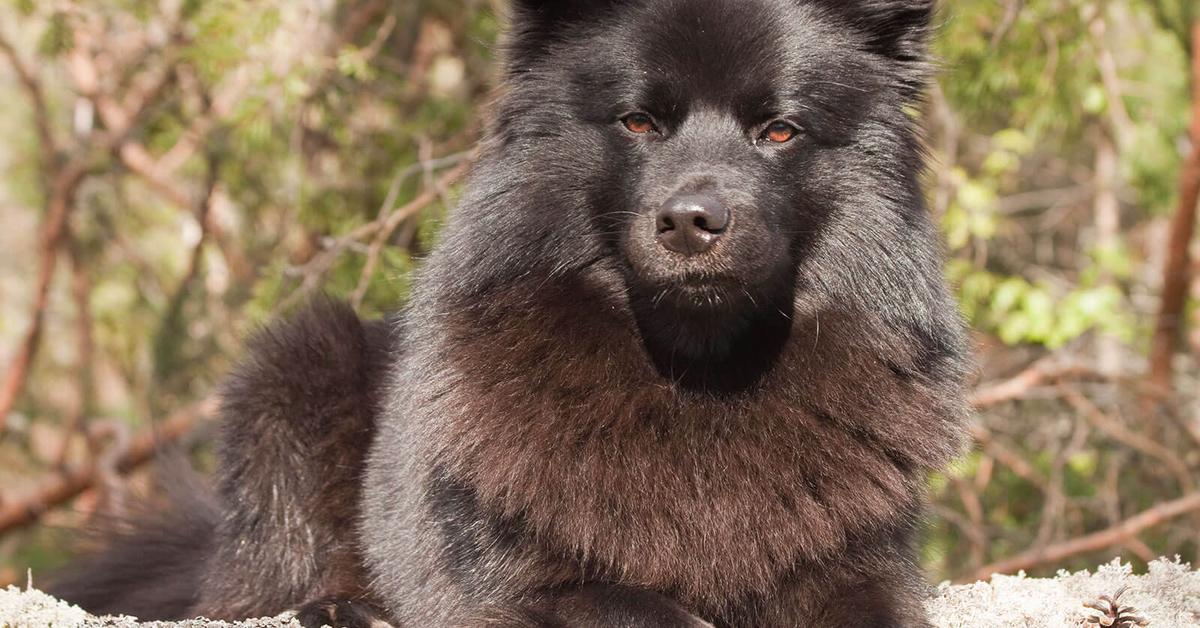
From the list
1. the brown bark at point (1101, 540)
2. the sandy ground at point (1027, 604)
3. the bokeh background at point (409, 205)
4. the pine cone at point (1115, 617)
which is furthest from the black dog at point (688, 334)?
the brown bark at point (1101, 540)

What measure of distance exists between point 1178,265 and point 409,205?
15.8 ft

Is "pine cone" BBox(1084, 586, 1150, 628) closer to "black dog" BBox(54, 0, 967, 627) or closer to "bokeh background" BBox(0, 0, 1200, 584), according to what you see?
"black dog" BBox(54, 0, 967, 627)

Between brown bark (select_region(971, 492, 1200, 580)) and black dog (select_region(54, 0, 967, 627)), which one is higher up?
black dog (select_region(54, 0, 967, 627))

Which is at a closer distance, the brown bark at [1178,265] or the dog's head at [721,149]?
the dog's head at [721,149]

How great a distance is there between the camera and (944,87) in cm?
A: 660

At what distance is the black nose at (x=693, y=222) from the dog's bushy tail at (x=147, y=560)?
2.29 m

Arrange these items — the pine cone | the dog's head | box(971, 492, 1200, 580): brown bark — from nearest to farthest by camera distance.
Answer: the pine cone < the dog's head < box(971, 492, 1200, 580): brown bark

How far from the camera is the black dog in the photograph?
3135 mm

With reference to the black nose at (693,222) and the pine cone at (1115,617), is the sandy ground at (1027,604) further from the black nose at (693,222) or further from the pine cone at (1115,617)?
the black nose at (693,222)

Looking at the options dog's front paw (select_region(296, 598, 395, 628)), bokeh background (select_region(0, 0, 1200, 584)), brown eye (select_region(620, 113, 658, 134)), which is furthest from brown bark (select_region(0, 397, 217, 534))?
brown eye (select_region(620, 113, 658, 134))

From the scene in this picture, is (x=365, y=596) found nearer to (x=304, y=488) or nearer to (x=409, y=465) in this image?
(x=304, y=488)

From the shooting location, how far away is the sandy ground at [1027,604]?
298 centimetres

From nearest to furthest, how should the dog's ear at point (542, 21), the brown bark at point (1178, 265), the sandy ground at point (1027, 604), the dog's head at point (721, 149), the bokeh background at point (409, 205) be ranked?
the sandy ground at point (1027, 604) < the dog's head at point (721, 149) < the dog's ear at point (542, 21) < the bokeh background at point (409, 205) < the brown bark at point (1178, 265)

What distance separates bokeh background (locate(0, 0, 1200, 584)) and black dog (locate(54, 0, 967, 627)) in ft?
6.10
